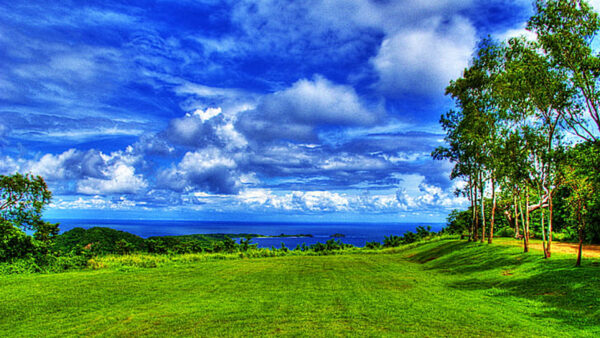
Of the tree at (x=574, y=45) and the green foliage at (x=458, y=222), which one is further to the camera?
the green foliage at (x=458, y=222)

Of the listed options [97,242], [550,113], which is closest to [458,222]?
[550,113]

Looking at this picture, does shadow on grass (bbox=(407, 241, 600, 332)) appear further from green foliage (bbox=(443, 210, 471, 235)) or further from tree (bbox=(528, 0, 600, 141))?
green foliage (bbox=(443, 210, 471, 235))

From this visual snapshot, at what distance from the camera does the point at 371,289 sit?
14.1m

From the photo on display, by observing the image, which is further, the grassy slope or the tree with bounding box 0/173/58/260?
the tree with bounding box 0/173/58/260

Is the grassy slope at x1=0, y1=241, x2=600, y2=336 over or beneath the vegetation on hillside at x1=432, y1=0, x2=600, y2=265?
beneath

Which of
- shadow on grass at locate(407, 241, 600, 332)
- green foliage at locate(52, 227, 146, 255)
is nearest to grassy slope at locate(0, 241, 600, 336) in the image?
shadow on grass at locate(407, 241, 600, 332)

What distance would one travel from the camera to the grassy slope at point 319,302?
8.80 meters

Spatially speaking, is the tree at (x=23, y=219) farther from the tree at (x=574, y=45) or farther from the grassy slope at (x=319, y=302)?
the tree at (x=574, y=45)

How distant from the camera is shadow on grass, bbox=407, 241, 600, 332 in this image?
10.2 metres

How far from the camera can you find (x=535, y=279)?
539 inches

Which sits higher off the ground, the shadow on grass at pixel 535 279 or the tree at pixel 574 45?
the tree at pixel 574 45

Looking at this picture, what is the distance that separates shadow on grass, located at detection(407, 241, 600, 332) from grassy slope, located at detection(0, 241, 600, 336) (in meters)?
0.04

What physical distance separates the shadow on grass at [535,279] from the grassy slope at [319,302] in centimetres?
4

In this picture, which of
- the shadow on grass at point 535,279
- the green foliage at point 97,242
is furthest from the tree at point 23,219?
the shadow on grass at point 535,279
